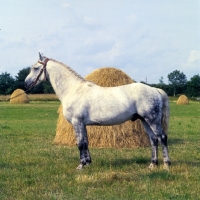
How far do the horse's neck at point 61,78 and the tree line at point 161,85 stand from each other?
35440 millimetres

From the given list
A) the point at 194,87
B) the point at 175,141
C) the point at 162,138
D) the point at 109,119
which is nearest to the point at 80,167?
the point at 109,119

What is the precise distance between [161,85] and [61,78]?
3272 inches

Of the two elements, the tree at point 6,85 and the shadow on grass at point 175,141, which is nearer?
the shadow on grass at point 175,141

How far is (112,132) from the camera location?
13.1m

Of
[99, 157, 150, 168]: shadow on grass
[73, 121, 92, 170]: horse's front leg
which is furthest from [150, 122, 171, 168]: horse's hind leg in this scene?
[73, 121, 92, 170]: horse's front leg

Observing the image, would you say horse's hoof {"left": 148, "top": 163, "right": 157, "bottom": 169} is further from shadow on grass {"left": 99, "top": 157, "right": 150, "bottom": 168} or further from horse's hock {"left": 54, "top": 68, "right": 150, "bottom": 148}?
horse's hock {"left": 54, "top": 68, "right": 150, "bottom": 148}

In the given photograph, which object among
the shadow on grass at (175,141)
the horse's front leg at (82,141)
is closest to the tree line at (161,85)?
the shadow on grass at (175,141)

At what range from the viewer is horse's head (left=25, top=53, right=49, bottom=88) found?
10102 mm

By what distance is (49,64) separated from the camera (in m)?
10.1

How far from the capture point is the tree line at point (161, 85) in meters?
73.2

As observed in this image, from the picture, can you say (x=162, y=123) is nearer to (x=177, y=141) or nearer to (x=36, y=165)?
(x=36, y=165)

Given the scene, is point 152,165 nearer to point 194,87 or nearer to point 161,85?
point 161,85

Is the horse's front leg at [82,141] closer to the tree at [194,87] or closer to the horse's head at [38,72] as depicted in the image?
the horse's head at [38,72]

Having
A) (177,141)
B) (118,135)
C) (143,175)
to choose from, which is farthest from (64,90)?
(177,141)
